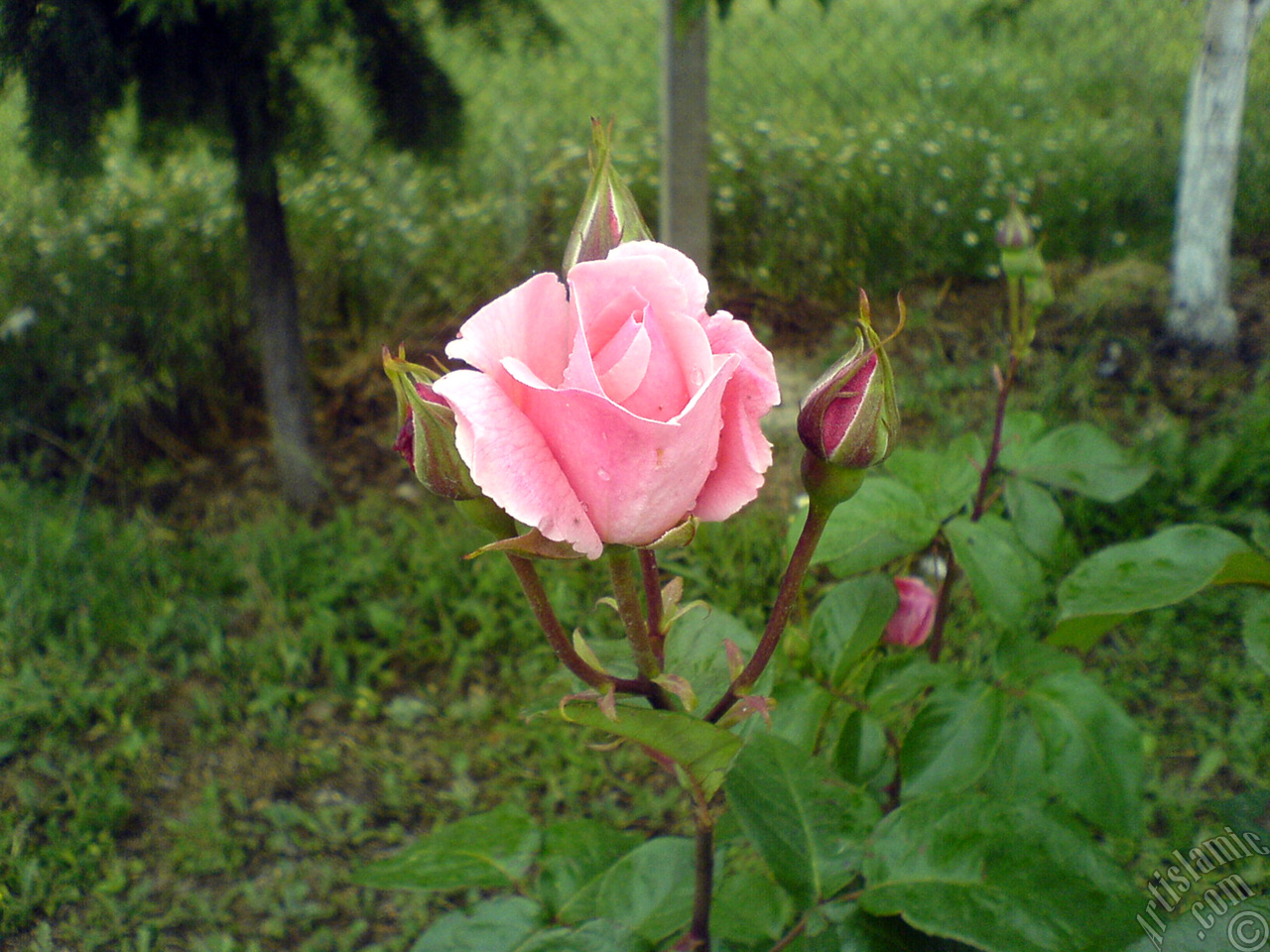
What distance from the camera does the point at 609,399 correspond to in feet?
1.60

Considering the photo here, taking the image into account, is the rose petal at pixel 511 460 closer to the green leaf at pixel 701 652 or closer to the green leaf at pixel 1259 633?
the green leaf at pixel 701 652

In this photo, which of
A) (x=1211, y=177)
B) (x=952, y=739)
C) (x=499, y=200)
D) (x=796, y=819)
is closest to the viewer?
(x=796, y=819)

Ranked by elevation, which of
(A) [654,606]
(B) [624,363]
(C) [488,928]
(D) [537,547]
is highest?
(B) [624,363]

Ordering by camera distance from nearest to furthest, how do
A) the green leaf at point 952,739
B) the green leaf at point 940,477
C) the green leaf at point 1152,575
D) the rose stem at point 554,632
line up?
the rose stem at point 554,632
the green leaf at point 1152,575
the green leaf at point 952,739
the green leaf at point 940,477

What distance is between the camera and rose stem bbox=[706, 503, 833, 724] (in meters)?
0.60

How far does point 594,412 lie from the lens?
0.48m

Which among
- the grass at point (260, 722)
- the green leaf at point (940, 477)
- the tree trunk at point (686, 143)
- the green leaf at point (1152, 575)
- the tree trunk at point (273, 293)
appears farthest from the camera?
the tree trunk at point (686, 143)

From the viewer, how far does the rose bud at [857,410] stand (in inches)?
21.3

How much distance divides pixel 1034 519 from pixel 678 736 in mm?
747

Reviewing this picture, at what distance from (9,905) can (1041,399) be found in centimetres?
247

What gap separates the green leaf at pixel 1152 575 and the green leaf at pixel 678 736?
0.45 metres

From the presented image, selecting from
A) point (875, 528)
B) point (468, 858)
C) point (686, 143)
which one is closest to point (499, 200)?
point (686, 143)

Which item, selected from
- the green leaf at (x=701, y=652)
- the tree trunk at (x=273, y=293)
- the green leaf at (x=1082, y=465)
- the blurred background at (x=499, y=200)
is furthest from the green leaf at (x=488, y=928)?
the tree trunk at (x=273, y=293)

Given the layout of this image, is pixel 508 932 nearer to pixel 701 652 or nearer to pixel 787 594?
pixel 701 652
